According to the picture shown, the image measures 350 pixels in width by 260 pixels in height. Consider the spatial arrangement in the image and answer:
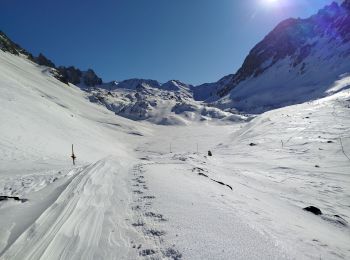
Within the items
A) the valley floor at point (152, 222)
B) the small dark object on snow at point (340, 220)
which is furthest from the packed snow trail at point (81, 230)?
the small dark object on snow at point (340, 220)

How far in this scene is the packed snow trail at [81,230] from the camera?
530 cm

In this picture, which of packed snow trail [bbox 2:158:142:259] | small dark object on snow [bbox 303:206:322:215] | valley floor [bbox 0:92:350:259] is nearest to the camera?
packed snow trail [bbox 2:158:142:259]

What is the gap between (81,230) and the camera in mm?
6254

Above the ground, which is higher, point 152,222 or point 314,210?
point 314,210

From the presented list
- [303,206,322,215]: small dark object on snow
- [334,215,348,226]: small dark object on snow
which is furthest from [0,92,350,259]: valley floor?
[303,206,322,215]: small dark object on snow

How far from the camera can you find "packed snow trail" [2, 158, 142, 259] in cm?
530

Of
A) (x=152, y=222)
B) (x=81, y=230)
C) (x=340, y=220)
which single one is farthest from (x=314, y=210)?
(x=81, y=230)

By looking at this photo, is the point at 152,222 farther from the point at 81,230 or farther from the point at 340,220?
the point at 340,220

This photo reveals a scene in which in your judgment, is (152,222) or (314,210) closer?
(152,222)

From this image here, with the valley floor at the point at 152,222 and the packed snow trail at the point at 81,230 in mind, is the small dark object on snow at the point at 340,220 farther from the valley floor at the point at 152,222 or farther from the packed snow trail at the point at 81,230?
the packed snow trail at the point at 81,230

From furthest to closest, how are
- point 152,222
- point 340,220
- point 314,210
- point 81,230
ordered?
point 314,210 < point 340,220 < point 152,222 < point 81,230

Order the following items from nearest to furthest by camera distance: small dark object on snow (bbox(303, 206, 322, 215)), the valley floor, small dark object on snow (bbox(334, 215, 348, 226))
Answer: the valley floor → small dark object on snow (bbox(334, 215, 348, 226)) → small dark object on snow (bbox(303, 206, 322, 215))

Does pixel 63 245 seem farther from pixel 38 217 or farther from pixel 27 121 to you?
pixel 27 121

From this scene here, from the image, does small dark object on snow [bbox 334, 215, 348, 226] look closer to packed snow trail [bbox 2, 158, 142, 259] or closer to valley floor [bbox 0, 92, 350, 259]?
valley floor [bbox 0, 92, 350, 259]
